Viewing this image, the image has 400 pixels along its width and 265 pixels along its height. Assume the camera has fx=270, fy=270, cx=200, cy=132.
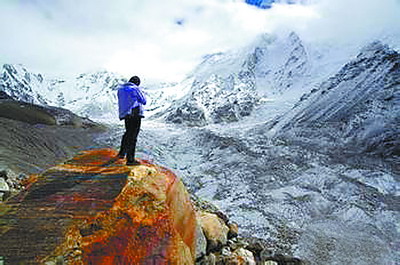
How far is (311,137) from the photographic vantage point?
27188 mm

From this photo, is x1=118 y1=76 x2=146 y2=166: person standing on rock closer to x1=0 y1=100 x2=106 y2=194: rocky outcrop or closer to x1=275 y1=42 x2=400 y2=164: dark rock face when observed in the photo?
x1=0 y1=100 x2=106 y2=194: rocky outcrop

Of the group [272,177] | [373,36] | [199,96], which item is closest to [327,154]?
[272,177]

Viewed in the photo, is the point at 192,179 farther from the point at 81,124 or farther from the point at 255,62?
the point at 255,62

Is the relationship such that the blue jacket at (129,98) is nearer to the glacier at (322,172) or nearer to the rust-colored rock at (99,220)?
the rust-colored rock at (99,220)

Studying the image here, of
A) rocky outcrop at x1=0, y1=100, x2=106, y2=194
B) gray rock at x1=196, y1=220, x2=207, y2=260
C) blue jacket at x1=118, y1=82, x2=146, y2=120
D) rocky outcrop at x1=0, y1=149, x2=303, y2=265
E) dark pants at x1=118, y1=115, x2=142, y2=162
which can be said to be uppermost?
blue jacket at x1=118, y1=82, x2=146, y2=120

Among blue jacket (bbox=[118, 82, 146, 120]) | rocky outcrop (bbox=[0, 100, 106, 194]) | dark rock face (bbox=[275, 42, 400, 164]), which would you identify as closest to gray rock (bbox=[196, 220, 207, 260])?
blue jacket (bbox=[118, 82, 146, 120])

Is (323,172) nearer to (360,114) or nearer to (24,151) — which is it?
(360,114)

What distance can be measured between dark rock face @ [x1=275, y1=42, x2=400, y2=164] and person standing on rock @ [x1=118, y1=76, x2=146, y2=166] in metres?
19.7

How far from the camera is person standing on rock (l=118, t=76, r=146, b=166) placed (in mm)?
5379

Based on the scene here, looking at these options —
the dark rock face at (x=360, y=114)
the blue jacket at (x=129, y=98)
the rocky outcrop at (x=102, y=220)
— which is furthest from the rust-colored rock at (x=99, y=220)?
the dark rock face at (x=360, y=114)

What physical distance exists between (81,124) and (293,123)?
32.9 meters

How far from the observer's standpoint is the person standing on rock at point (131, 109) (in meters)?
5.38

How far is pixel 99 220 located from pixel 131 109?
2.25 metres

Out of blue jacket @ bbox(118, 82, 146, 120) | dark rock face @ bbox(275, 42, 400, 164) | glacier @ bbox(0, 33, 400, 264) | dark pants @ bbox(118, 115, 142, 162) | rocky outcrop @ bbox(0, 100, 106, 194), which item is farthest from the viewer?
dark rock face @ bbox(275, 42, 400, 164)
